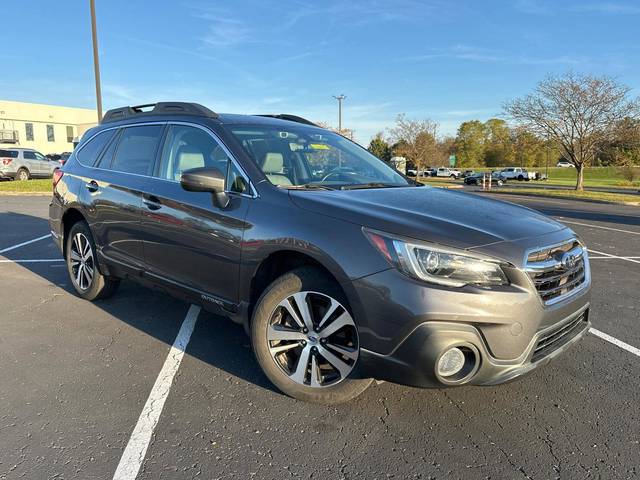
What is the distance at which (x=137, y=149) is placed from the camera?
4145 mm

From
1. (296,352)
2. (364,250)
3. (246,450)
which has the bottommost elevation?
(246,450)

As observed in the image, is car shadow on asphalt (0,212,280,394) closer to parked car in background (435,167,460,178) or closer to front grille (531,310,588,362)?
front grille (531,310,588,362)

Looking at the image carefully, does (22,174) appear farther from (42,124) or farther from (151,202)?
(42,124)

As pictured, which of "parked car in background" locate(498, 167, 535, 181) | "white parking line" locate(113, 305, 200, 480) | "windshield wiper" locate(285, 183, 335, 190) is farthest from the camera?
"parked car in background" locate(498, 167, 535, 181)

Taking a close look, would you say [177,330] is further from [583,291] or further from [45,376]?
[583,291]

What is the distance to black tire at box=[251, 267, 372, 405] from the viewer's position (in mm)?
2717

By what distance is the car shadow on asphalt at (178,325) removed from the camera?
3.44 metres

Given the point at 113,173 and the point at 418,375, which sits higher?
the point at 113,173

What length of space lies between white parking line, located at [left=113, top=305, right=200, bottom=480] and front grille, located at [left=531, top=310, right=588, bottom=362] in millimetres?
2073

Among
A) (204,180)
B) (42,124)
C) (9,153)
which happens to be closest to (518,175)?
(9,153)

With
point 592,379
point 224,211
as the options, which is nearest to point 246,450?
point 224,211

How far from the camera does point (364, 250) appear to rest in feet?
8.23

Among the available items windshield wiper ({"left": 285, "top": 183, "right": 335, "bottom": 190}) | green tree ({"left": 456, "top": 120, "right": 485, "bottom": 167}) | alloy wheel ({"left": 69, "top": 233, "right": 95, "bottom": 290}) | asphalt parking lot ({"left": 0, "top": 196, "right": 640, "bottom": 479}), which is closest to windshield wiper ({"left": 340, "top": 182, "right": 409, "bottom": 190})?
windshield wiper ({"left": 285, "top": 183, "right": 335, "bottom": 190})

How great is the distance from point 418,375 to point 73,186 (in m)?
4.03
